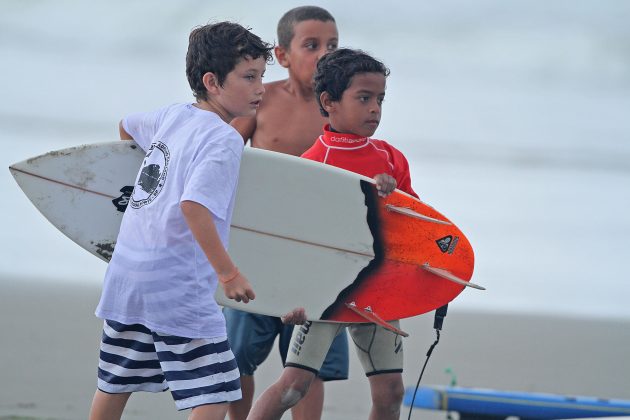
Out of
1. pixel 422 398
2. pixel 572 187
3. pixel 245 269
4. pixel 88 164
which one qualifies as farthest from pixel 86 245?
pixel 572 187

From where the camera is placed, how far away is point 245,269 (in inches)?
142

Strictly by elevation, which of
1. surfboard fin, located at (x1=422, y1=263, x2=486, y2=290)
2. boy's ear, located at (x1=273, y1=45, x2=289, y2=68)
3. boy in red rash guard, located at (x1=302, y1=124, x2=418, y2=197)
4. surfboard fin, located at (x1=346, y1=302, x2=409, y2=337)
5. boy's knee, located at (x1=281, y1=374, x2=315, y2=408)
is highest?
boy's ear, located at (x1=273, y1=45, x2=289, y2=68)

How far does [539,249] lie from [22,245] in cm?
Result: 430

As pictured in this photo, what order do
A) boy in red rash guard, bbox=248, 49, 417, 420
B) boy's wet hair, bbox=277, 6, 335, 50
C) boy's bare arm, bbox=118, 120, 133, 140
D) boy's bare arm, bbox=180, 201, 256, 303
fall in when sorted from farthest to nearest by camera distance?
boy's wet hair, bbox=277, 6, 335, 50, boy in red rash guard, bbox=248, 49, 417, 420, boy's bare arm, bbox=118, 120, 133, 140, boy's bare arm, bbox=180, 201, 256, 303

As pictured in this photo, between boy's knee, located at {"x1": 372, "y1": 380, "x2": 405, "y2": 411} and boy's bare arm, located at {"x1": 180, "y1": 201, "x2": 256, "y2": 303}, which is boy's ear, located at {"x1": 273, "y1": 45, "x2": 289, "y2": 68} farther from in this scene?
boy's bare arm, located at {"x1": 180, "y1": 201, "x2": 256, "y2": 303}

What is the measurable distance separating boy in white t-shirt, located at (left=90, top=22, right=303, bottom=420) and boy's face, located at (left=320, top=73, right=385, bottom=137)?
2.01ft

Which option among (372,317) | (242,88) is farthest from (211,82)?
(372,317)

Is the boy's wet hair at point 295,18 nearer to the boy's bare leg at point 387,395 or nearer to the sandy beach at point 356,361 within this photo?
the boy's bare leg at point 387,395

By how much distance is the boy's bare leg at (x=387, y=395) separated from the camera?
348 centimetres

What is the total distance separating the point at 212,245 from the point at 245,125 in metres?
1.48

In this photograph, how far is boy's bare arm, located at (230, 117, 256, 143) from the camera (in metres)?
4.15

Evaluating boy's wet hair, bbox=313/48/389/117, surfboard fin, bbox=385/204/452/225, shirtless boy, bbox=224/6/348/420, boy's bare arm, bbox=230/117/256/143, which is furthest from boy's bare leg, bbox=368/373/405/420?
boy's bare arm, bbox=230/117/256/143

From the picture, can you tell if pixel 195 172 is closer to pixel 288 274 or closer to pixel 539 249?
pixel 288 274

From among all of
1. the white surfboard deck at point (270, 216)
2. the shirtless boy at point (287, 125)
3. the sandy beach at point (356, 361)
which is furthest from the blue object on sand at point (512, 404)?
the white surfboard deck at point (270, 216)
